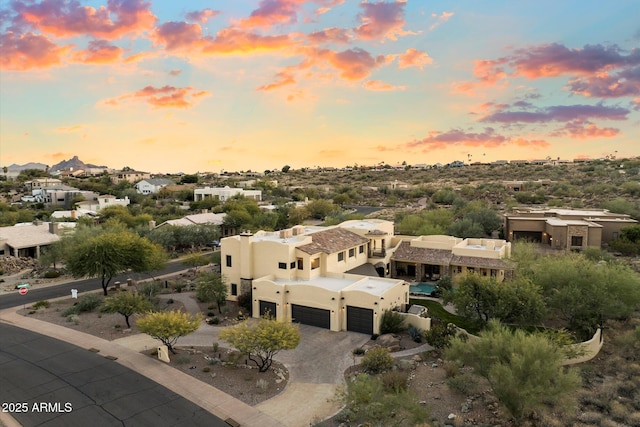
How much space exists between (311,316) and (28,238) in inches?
1893

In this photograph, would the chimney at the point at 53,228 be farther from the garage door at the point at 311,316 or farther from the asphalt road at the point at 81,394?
the garage door at the point at 311,316

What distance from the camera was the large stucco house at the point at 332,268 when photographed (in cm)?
3134

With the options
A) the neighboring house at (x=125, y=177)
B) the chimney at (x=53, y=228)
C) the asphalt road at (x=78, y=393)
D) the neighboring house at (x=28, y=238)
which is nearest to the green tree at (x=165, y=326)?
the asphalt road at (x=78, y=393)

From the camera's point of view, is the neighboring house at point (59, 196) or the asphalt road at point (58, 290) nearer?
the asphalt road at point (58, 290)

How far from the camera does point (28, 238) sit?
5953cm

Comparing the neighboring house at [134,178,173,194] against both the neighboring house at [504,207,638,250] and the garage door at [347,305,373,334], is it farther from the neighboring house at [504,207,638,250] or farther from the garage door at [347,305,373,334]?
the garage door at [347,305,373,334]

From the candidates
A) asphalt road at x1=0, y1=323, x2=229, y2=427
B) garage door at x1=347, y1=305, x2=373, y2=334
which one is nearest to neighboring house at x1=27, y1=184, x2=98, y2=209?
asphalt road at x1=0, y1=323, x2=229, y2=427

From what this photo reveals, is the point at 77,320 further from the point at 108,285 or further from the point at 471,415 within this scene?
the point at 471,415

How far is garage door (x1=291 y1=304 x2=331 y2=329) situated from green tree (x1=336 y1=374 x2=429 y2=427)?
12.4 metres

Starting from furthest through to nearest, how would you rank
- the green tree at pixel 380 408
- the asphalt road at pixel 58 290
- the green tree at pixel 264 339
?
1. the asphalt road at pixel 58 290
2. the green tree at pixel 264 339
3. the green tree at pixel 380 408

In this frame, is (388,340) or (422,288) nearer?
(388,340)

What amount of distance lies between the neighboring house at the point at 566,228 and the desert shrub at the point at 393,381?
3805cm

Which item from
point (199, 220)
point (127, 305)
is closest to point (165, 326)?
point (127, 305)

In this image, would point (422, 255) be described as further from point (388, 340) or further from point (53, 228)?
point (53, 228)
